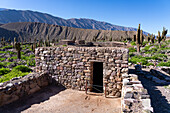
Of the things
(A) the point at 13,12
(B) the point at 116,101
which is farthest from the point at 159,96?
(A) the point at 13,12

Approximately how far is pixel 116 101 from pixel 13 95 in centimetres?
447

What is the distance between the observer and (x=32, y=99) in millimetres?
6105

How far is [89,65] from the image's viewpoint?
675cm

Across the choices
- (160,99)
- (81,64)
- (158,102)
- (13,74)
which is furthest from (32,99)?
(160,99)

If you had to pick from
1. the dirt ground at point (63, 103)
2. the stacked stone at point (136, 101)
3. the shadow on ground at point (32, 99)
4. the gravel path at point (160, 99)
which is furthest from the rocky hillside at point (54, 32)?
the stacked stone at point (136, 101)

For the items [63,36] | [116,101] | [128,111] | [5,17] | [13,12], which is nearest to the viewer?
[128,111]

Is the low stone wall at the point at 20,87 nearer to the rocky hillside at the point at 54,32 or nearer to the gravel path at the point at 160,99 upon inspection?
the gravel path at the point at 160,99

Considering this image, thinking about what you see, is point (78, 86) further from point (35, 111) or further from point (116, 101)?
point (35, 111)

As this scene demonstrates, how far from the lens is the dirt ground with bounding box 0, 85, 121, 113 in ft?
17.1

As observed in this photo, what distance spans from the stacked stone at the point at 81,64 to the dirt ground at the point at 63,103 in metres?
0.60

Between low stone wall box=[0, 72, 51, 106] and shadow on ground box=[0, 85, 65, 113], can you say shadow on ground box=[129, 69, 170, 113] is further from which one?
low stone wall box=[0, 72, 51, 106]

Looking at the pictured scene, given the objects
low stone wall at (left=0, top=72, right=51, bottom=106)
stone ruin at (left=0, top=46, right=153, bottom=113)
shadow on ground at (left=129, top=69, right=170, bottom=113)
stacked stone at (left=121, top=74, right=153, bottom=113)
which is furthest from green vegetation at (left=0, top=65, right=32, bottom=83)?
shadow on ground at (left=129, top=69, right=170, bottom=113)

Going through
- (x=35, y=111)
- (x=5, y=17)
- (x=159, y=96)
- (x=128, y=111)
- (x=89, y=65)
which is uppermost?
(x=5, y=17)

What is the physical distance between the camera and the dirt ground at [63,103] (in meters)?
5.20
